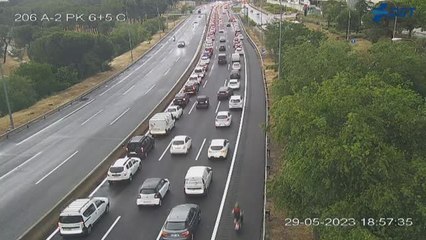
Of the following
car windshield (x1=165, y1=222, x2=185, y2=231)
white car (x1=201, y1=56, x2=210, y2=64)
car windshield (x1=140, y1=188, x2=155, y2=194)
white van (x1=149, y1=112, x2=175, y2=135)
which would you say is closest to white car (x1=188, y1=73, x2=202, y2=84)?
white car (x1=201, y1=56, x2=210, y2=64)

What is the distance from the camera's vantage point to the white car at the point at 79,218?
23.4 meters

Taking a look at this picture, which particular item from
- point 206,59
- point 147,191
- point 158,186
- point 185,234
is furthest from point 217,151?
point 206,59

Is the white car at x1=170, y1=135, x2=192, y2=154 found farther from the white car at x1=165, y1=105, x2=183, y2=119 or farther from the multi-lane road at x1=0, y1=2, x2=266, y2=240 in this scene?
the white car at x1=165, y1=105, x2=183, y2=119

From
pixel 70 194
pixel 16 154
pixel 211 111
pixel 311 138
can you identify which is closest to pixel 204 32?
pixel 211 111

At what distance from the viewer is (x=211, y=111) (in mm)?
48219

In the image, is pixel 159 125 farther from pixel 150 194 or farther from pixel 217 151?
pixel 150 194

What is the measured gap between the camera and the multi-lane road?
82.6ft

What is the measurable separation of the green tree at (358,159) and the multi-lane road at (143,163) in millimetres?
6793

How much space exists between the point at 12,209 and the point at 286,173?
17662mm

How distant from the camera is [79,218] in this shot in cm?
2341

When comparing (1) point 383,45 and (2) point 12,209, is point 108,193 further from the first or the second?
Result: (1) point 383,45

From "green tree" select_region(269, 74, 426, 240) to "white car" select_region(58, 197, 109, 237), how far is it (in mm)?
10070

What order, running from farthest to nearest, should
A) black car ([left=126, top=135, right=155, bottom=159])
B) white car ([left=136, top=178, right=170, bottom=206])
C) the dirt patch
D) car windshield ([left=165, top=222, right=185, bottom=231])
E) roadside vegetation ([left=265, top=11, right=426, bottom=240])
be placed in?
the dirt patch
black car ([left=126, top=135, right=155, bottom=159])
white car ([left=136, top=178, right=170, bottom=206])
car windshield ([left=165, top=222, right=185, bottom=231])
roadside vegetation ([left=265, top=11, right=426, bottom=240])

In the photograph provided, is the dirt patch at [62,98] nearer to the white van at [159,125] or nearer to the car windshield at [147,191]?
the white van at [159,125]
